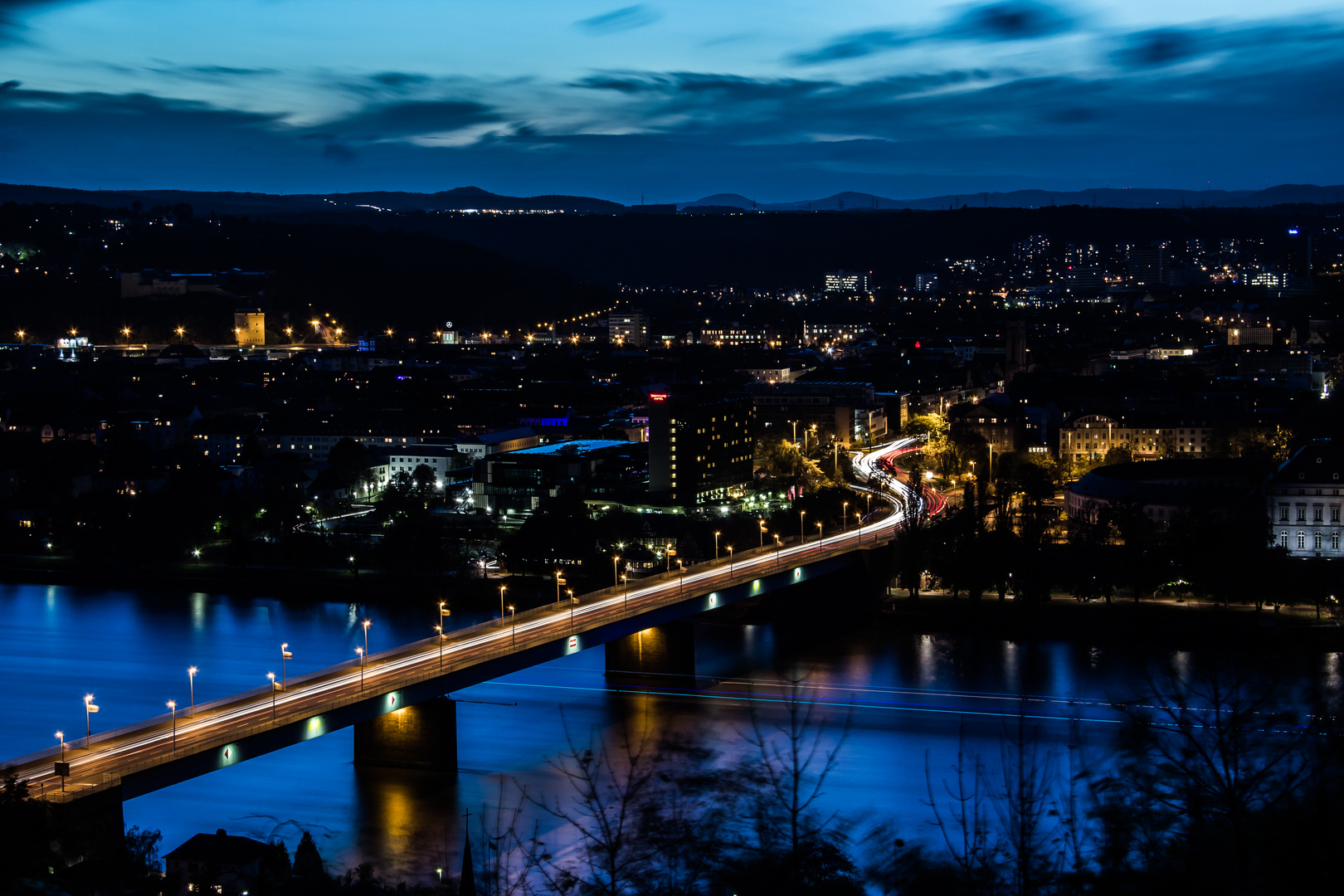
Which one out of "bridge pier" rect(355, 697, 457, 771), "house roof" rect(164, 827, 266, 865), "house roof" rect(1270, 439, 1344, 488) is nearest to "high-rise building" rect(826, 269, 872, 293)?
"house roof" rect(1270, 439, 1344, 488)

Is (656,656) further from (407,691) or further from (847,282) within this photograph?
(847,282)

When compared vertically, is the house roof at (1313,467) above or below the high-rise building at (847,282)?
below

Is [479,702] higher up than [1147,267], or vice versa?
[1147,267]

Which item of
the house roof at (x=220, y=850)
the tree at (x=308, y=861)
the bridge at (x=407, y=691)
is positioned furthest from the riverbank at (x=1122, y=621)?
the house roof at (x=220, y=850)

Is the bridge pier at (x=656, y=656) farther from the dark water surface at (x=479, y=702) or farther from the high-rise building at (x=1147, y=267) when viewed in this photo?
the high-rise building at (x=1147, y=267)

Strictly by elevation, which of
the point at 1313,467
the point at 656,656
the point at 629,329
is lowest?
the point at 656,656

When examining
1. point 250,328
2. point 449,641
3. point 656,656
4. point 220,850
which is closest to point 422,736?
point 449,641

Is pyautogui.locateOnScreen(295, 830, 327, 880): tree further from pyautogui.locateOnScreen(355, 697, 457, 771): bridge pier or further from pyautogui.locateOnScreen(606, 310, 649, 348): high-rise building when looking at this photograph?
pyautogui.locateOnScreen(606, 310, 649, 348): high-rise building
